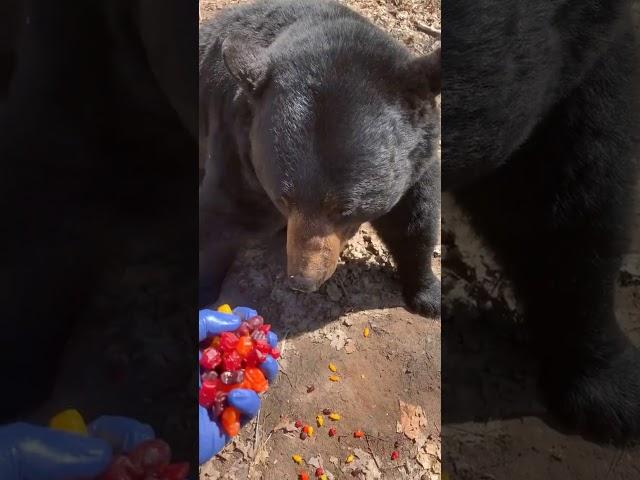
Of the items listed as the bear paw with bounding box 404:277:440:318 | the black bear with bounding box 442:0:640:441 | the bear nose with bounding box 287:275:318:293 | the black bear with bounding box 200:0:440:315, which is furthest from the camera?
the bear paw with bounding box 404:277:440:318

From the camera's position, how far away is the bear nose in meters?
1.25

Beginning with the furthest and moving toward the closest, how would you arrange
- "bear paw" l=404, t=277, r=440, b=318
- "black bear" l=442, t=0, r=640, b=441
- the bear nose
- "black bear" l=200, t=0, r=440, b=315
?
"bear paw" l=404, t=277, r=440, b=318, the bear nose, "black bear" l=200, t=0, r=440, b=315, "black bear" l=442, t=0, r=640, b=441

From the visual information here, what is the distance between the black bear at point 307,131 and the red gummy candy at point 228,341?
4.2 inches

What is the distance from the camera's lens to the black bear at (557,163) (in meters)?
1.02

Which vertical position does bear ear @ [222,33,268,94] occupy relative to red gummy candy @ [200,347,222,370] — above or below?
above

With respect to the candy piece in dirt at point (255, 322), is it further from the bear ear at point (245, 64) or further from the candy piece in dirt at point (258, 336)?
the bear ear at point (245, 64)

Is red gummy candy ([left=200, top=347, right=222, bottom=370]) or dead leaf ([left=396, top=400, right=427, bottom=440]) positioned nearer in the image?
red gummy candy ([left=200, top=347, right=222, bottom=370])

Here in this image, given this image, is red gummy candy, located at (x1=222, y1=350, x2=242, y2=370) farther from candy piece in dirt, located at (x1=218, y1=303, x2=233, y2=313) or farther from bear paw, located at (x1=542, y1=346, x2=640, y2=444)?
bear paw, located at (x1=542, y1=346, x2=640, y2=444)

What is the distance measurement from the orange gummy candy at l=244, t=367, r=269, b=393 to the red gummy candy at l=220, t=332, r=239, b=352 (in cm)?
7
